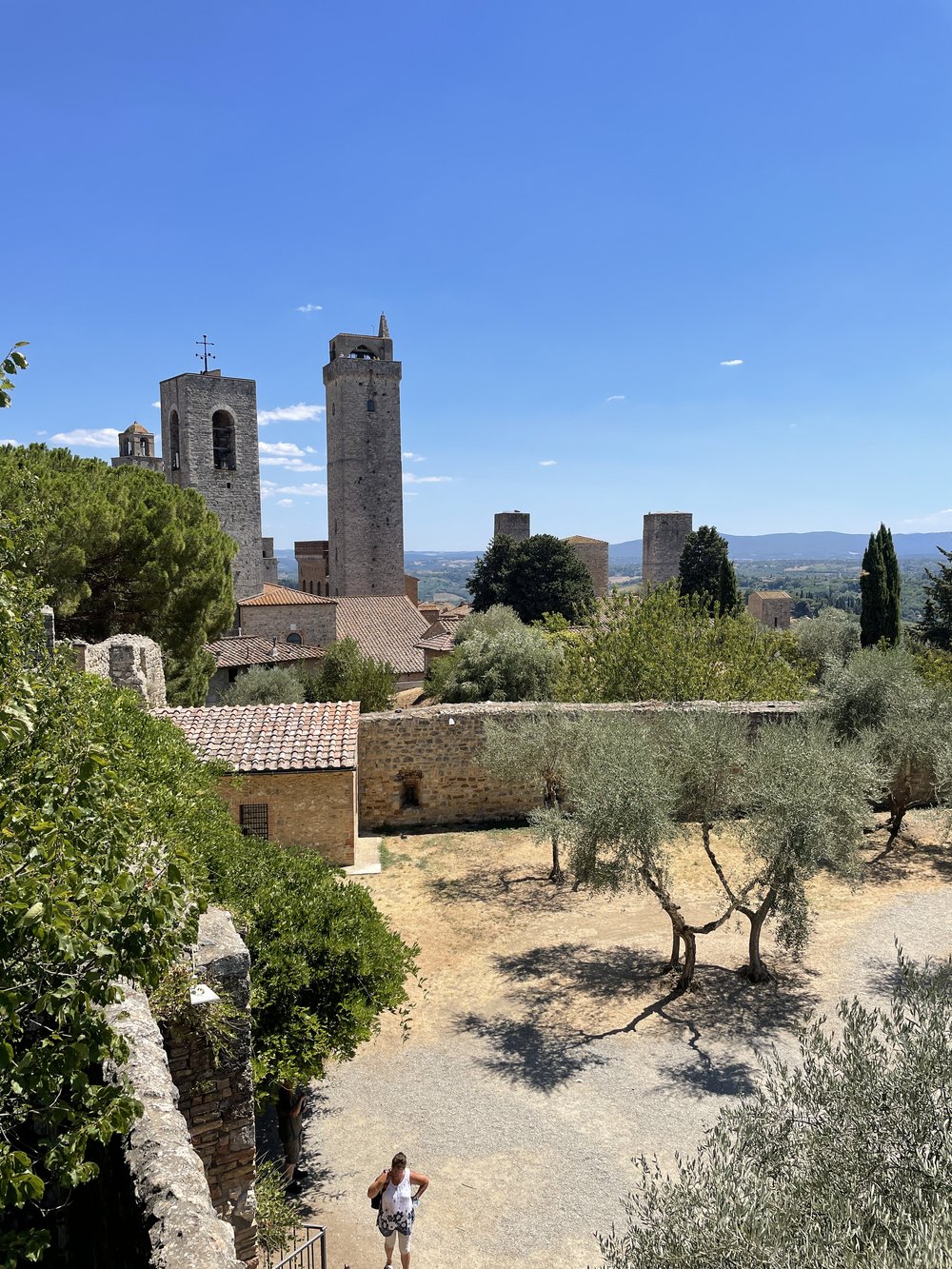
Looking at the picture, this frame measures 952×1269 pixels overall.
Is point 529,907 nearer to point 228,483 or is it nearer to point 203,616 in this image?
point 203,616

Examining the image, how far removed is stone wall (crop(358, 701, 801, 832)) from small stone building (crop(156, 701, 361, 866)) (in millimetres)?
2370

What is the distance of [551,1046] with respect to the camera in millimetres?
9055

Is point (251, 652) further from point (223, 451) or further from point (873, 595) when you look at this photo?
point (873, 595)

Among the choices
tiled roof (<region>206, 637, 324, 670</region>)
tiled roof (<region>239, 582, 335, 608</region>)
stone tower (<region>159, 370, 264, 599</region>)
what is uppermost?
stone tower (<region>159, 370, 264, 599</region>)

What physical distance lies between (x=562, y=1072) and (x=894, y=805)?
30.7 feet

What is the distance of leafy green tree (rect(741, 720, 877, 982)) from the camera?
9.58m

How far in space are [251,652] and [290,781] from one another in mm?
18852

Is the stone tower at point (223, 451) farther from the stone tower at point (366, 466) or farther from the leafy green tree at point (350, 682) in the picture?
the leafy green tree at point (350, 682)

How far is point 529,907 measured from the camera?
12922 millimetres

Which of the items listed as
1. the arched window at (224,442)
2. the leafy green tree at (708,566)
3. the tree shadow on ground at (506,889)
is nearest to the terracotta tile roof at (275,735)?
the tree shadow on ground at (506,889)

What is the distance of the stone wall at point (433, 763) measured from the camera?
1698 cm

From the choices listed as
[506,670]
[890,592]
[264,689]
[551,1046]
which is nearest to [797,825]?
[551,1046]

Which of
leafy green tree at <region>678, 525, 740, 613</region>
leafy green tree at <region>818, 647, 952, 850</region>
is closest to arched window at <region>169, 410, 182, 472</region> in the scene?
leafy green tree at <region>678, 525, 740, 613</region>

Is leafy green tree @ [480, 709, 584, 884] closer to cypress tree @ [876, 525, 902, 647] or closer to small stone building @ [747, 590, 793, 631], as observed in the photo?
cypress tree @ [876, 525, 902, 647]
